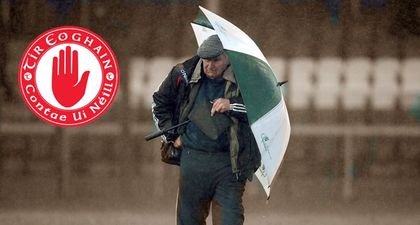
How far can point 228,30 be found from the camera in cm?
619

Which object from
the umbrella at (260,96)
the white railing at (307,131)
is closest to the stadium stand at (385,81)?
the white railing at (307,131)

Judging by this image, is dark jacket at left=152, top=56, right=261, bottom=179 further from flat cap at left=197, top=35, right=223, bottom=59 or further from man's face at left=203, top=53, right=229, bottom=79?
flat cap at left=197, top=35, right=223, bottom=59

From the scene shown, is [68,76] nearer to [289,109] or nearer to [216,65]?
[289,109]

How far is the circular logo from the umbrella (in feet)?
11.2

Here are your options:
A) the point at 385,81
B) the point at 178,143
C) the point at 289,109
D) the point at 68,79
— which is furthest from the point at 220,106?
the point at 385,81

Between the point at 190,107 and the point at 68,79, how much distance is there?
11.5ft

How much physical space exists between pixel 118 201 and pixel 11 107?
1.21 metres

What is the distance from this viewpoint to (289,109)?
1012 cm

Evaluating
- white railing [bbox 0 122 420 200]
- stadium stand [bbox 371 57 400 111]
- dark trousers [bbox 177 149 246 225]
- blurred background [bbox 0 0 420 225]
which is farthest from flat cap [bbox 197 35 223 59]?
stadium stand [bbox 371 57 400 111]

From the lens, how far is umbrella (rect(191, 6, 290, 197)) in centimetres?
608

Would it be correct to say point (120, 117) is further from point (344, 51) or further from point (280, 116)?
point (280, 116)

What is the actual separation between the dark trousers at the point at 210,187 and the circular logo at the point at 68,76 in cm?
340

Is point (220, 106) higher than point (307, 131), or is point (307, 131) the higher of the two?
point (220, 106)

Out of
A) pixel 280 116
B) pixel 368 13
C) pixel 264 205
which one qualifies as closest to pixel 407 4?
pixel 368 13
